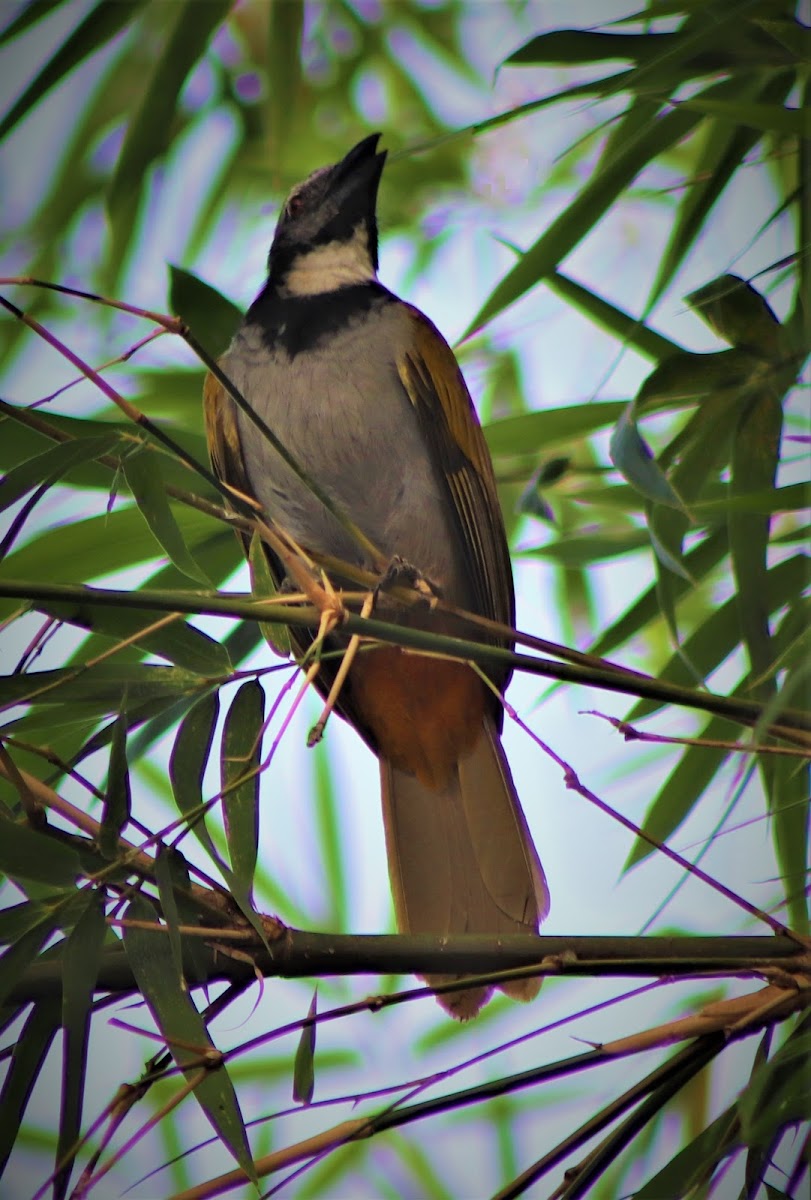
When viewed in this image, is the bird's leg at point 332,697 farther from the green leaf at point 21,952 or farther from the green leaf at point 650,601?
the green leaf at point 650,601

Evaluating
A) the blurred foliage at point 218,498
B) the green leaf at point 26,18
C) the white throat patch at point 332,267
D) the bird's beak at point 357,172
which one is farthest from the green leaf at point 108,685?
the bird's beak at point 357,172

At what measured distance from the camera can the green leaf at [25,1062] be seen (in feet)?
3.46

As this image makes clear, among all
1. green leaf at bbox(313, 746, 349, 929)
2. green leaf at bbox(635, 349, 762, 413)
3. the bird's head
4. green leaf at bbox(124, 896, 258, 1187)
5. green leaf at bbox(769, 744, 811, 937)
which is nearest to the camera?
green leaf at bbox(124, 896, 258, 1187)

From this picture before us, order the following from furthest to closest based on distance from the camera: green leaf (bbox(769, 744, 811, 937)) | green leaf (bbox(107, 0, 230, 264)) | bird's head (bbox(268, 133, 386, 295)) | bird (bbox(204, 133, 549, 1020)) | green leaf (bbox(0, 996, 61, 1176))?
bird's head (bbox(268, 133, 386, 295))
bird (bbox(204, 133, 549, 1020))
green leaf (bbox(107, 0, 230, 264))
green leaf (bbox(769, 744, 811, 937))
green leaf (bbox(0, 996, 61, 1176))

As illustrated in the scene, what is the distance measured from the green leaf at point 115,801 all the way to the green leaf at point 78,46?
82 cm

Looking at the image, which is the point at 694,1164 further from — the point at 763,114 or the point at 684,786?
the point at 763,114

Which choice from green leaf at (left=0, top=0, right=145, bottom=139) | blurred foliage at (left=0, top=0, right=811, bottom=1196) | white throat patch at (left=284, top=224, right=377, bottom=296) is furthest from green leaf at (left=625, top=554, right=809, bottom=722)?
green leaf at (left=0, top=0, right=145, bottom=139)

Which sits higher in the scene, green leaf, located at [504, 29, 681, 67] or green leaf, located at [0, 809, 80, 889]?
green leaf, located at [504, 29, 681, 67]

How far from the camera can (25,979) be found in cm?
100

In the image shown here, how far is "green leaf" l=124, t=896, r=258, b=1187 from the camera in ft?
3.08

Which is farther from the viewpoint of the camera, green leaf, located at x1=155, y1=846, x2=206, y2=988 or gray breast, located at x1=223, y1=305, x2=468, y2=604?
gray breast, located at x1=223, y1=305, x2=468, y2=604

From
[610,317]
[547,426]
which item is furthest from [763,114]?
[547,426]

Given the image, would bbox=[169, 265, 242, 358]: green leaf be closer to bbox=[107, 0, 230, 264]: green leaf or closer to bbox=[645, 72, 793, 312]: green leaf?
bbox=[107, 0, 230, 264]: green leaf

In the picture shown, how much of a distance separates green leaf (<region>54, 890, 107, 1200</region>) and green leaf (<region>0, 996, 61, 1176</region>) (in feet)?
0.29
